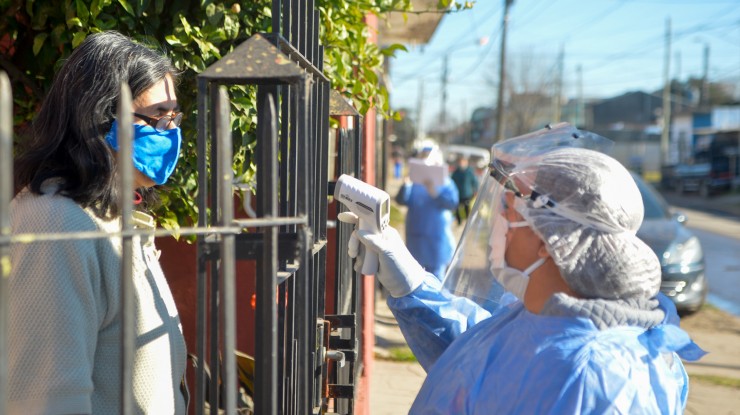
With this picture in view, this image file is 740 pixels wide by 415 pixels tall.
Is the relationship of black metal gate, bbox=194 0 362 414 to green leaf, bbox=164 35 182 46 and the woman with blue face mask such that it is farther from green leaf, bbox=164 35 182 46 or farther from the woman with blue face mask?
green leaf, bbox=164 35 182 46

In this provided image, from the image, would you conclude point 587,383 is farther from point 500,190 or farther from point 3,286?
point 3,286

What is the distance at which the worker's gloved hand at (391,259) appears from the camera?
7.09ft

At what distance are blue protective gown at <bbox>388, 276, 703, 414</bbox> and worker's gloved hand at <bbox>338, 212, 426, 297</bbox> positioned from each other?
0.28 m

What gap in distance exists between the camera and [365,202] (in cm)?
211

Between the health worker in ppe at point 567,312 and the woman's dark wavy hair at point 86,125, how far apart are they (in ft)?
3.13

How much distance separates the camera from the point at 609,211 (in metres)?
1.71

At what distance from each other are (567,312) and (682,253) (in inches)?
270

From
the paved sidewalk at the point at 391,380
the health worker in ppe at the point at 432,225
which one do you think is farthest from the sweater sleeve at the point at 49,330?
the health worker in ppe at the point at 432,225

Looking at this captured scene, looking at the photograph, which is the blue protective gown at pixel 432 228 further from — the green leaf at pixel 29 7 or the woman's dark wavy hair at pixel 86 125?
the woman's dark wavy hair at pixel 86 125

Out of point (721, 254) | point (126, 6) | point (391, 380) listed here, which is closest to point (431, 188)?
point (391, 380)

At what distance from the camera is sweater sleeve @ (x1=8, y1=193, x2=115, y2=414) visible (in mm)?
1467

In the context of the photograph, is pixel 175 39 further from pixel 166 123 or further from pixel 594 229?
pixel 594 229

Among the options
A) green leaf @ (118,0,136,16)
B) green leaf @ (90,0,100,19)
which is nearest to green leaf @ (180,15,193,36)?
green leaf @ (118,0,136,16)

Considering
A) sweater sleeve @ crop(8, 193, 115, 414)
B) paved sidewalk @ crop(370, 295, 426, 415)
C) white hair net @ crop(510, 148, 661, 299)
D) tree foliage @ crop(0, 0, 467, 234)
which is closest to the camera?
sweater sleeve @ crop(8, 193, 115, 414)
